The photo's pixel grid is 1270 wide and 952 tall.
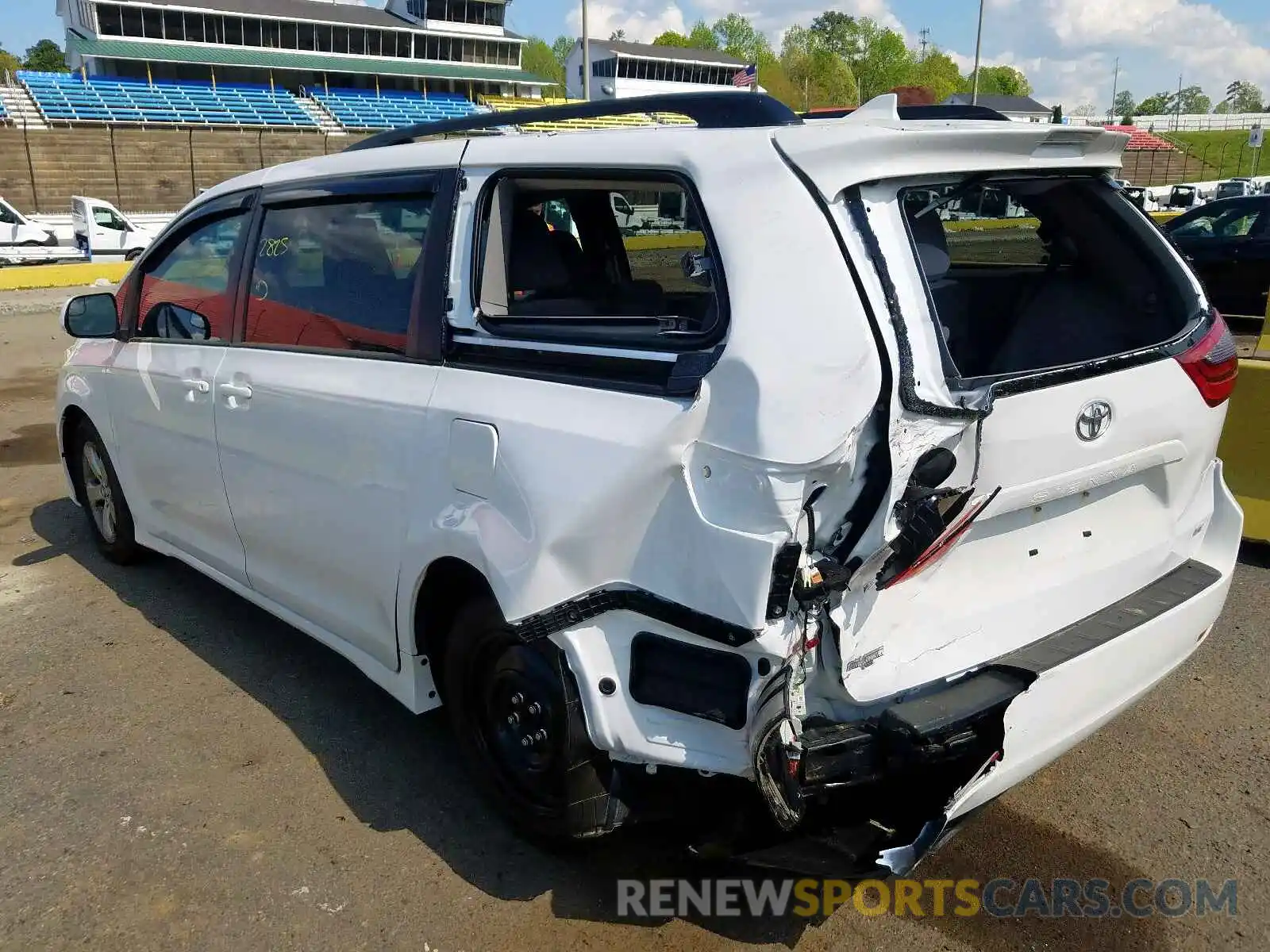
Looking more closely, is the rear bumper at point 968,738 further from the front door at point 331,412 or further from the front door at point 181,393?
the front door at point 181,393

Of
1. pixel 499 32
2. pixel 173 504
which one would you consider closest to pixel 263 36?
pixel 499 32

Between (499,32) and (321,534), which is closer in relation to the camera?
(321,534)

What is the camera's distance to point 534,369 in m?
2.71

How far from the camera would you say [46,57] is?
94.9 metres

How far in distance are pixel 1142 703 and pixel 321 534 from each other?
9.96 feet

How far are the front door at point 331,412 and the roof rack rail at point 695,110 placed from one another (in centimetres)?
42

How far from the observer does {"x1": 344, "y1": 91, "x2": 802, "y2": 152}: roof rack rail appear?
2.49m

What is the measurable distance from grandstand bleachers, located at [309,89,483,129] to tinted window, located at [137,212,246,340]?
4967 centimetres

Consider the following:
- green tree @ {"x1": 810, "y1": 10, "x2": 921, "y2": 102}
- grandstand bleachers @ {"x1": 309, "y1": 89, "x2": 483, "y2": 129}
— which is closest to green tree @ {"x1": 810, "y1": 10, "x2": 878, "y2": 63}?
green tree @ {"x1": 810, "y1": 10, "x2": 921, "y2": 102}

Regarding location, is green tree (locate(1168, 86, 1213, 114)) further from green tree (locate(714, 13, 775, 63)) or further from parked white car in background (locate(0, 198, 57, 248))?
parked white car in background (locate(0, 198, 57, 248))

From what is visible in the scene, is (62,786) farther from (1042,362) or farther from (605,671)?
(1042,362)

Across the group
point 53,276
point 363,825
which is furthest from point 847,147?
point 53,276

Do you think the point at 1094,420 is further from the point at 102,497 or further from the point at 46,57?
the point at 46,57

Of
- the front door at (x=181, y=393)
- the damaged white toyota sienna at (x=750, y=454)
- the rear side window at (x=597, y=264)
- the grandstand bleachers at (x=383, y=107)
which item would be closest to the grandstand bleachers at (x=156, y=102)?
the grandstand bleachers at (x=383, y=107)
